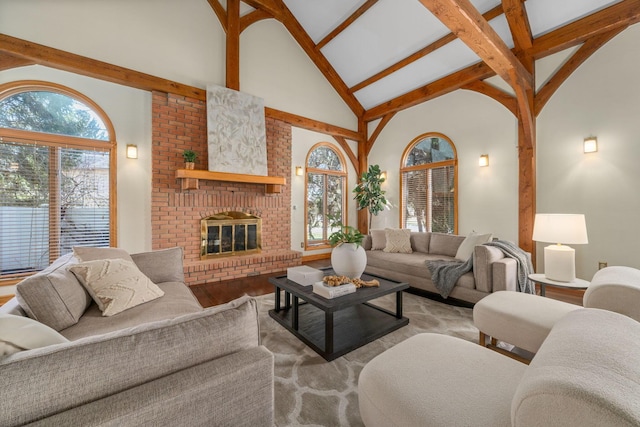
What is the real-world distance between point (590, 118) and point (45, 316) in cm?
550

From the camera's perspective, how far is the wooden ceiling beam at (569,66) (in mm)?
3243

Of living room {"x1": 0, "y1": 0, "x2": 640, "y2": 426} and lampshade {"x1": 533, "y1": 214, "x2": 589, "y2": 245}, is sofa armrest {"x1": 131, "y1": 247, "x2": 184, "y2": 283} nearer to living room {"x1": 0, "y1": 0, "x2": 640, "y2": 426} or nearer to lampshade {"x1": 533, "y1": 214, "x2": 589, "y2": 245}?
living room {"x1": 0, "y1": 0, "x2": 640, "y2": 426}

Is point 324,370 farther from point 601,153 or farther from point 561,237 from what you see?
point 601,153

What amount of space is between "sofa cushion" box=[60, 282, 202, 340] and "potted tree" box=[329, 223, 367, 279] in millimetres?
1233

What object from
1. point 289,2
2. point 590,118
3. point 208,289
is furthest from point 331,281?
point 289,2

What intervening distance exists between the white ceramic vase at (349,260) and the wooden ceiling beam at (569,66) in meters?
3.54

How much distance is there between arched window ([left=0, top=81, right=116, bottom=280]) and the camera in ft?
10.4

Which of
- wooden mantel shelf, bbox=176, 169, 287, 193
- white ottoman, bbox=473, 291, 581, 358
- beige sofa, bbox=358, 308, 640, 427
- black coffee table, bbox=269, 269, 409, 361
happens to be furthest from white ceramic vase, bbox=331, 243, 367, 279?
wooden mantel shelf, bbox=176, 169, 287, 193

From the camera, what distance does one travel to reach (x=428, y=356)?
122cm

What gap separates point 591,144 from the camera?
3.32 m

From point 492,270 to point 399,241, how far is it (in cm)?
154

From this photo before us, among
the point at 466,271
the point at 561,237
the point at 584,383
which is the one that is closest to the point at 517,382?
the point at 584,383

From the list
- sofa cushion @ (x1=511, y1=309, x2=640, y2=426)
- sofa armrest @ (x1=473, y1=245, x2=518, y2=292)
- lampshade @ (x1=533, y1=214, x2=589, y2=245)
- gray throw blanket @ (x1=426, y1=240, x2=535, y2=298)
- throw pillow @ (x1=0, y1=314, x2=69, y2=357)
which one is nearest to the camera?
sofa cushion @ (x1=511, y1=309, x2=640, y2=426)

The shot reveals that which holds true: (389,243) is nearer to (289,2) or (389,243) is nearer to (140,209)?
(140,209)
